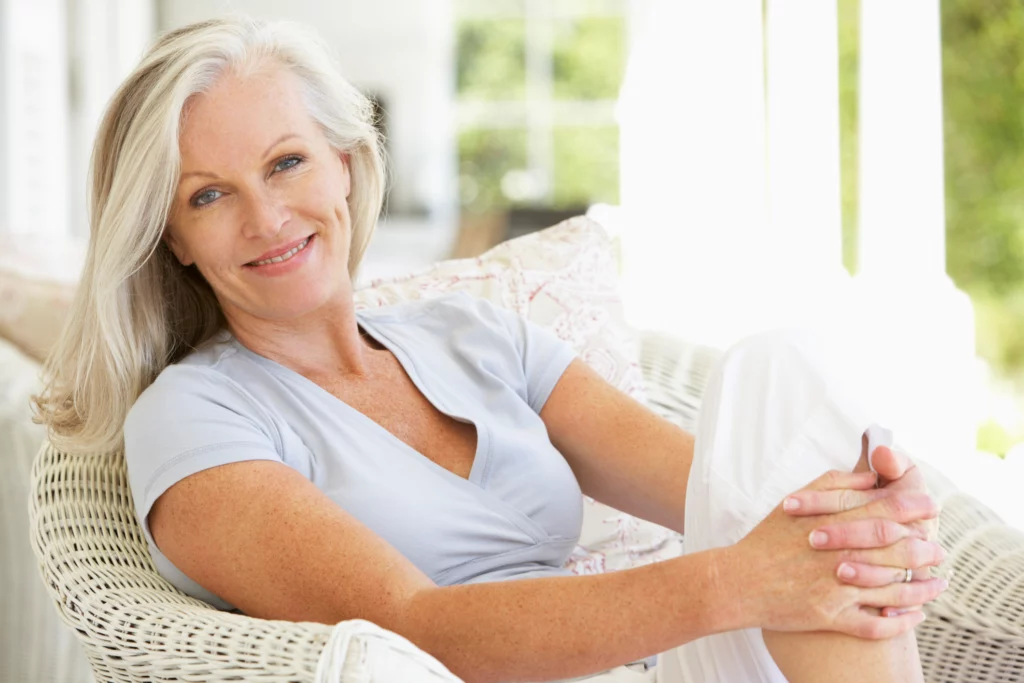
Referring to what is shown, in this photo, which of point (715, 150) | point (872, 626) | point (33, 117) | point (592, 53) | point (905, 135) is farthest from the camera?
point (592, 53)

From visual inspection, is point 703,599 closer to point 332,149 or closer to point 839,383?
point 839,383

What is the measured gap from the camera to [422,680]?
3.18 ft

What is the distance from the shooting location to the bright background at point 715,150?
4227mm

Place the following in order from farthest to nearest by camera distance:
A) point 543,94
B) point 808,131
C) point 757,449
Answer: point 543,94, point 808,131, point 757,449

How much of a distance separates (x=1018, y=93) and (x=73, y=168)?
274 inches

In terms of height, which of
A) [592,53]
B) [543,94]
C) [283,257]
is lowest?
[283,257]

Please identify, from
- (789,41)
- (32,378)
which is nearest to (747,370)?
(32,378)

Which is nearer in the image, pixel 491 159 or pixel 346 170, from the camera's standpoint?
pixel 346 170

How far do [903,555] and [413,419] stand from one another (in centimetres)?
67

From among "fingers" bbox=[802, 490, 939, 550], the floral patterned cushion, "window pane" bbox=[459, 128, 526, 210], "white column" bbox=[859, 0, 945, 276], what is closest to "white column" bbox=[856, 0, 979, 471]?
"white column" bbox=[859, 0, 945, 276]

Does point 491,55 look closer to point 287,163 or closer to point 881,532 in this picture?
point 287,163

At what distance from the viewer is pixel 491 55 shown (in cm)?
1052

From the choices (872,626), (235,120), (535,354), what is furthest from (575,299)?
(872,626)

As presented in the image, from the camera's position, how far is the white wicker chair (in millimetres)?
992
